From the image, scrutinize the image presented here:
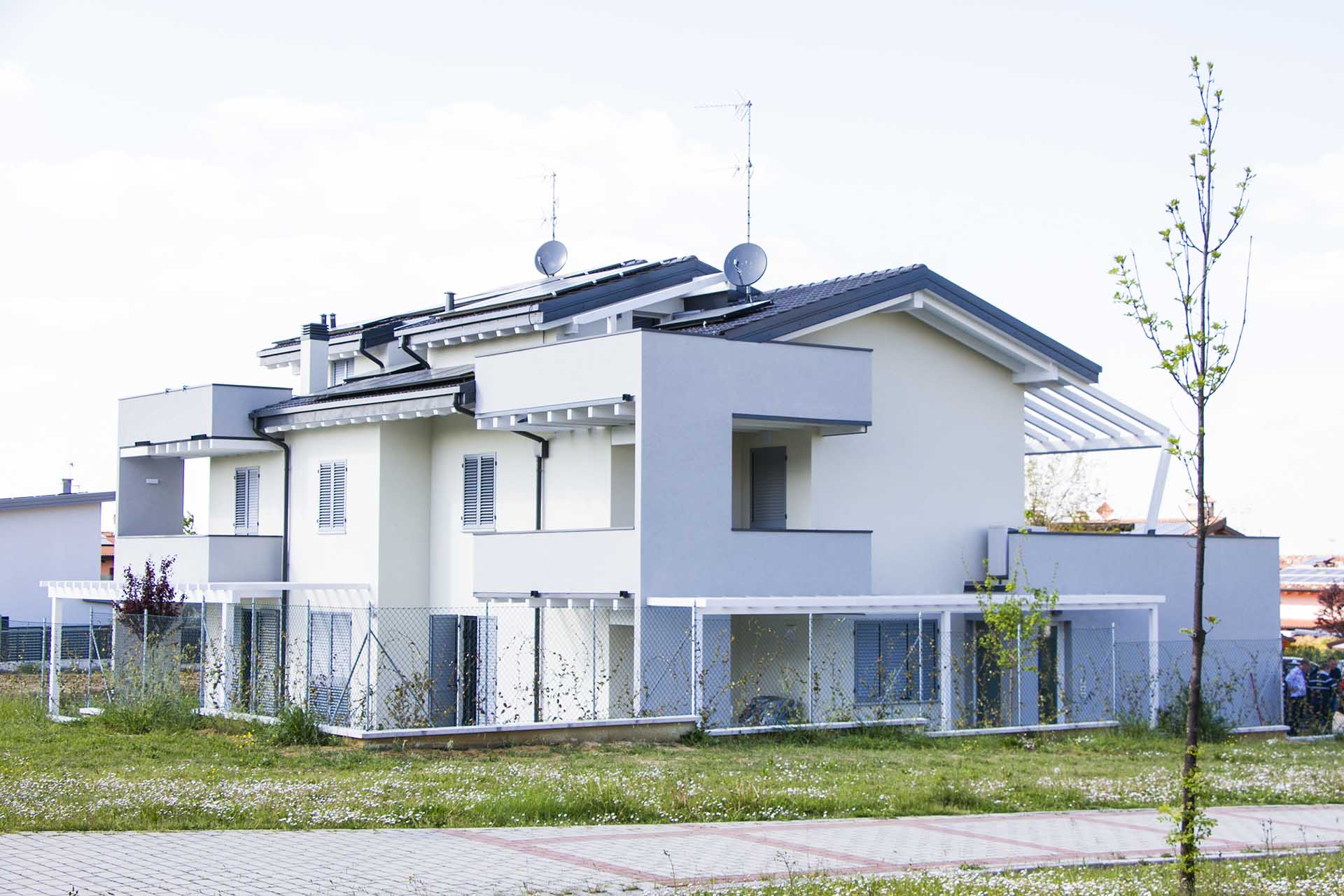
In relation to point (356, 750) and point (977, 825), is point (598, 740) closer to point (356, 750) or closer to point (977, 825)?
point (356, 750)

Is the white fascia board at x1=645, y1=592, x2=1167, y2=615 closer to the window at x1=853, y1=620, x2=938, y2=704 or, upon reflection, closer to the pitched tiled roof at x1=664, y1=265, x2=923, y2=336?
the window at x1=853, y1=620, x2=938, y2=704

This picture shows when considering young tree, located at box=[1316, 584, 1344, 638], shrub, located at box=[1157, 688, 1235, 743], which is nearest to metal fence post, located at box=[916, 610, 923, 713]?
shrub, located at box=[1157, 688, 1235, 743]

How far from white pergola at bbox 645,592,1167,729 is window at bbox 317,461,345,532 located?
9572mm

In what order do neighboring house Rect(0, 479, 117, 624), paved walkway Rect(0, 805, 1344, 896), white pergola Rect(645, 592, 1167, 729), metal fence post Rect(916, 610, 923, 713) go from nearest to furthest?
paved walkway Rect(0, 805, 1344, 896)
white pergola Rect(645, 592, 1167, 729)
metal fence post Rect(916, 610, 923, 713)
neighboring house Rect(0, 479, 117, 624)

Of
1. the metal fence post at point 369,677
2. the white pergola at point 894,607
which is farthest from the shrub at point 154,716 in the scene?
the white pergola at point 894,607

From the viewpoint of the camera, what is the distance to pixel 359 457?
29.7m

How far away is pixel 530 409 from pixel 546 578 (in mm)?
2725

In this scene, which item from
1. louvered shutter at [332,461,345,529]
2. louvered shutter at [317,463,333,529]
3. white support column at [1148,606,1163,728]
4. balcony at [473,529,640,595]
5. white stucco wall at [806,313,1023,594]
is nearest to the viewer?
balcony at [473,529,640,595]

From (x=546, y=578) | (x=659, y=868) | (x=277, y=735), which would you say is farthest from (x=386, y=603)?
(x=659, y=868)

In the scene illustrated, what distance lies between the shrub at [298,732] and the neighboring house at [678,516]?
143 centimetres

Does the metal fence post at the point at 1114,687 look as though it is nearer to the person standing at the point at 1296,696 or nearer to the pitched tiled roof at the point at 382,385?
the person standing at the point at 1296,696

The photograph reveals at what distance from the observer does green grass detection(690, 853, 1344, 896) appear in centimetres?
1026

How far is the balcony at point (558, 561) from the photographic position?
76.8 ft

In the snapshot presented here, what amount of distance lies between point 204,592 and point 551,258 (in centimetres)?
968
